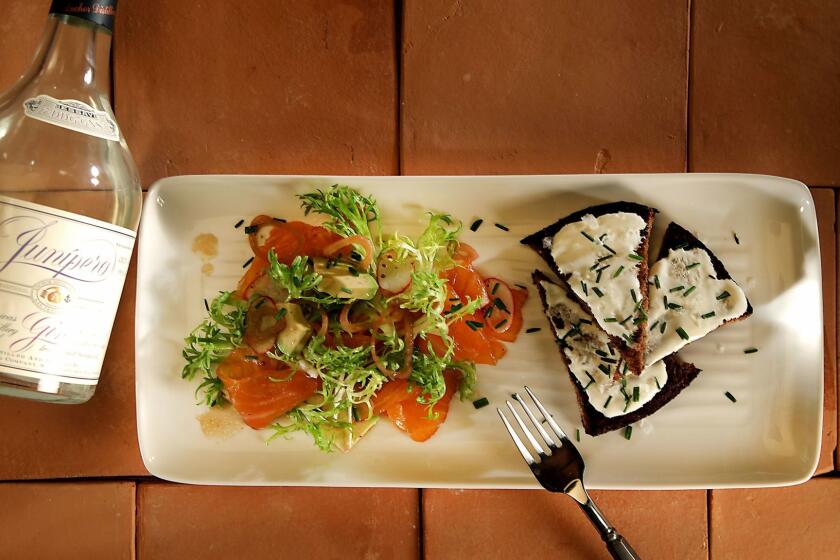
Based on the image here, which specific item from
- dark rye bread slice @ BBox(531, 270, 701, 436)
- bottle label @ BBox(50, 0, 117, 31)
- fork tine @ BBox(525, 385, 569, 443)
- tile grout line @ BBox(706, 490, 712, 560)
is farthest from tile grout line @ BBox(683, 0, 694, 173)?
bottle label @ BBox(50, 0, 117, 31)

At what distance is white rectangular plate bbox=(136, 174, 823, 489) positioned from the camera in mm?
1526

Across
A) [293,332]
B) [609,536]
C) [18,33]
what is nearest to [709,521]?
[609,536]

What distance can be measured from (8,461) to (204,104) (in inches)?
44.5

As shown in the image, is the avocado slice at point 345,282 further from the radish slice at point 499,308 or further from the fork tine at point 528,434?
the fork tine at point 528,434

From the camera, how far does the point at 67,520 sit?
5.50 feet

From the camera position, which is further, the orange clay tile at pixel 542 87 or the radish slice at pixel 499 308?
the orange clay tile at pixel 542 87

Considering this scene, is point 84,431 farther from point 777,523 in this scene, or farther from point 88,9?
point 777,523

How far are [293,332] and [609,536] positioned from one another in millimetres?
922

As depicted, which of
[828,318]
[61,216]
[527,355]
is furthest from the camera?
[828,318]

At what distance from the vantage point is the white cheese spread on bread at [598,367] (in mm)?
1485

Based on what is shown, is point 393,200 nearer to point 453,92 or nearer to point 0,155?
point 453,92

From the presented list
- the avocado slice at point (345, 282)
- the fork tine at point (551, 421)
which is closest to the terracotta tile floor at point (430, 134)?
the fork tine at point (551, 421)

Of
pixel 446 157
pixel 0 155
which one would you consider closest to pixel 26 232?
pixel 0 155

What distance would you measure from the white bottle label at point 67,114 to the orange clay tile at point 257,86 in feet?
0.75
